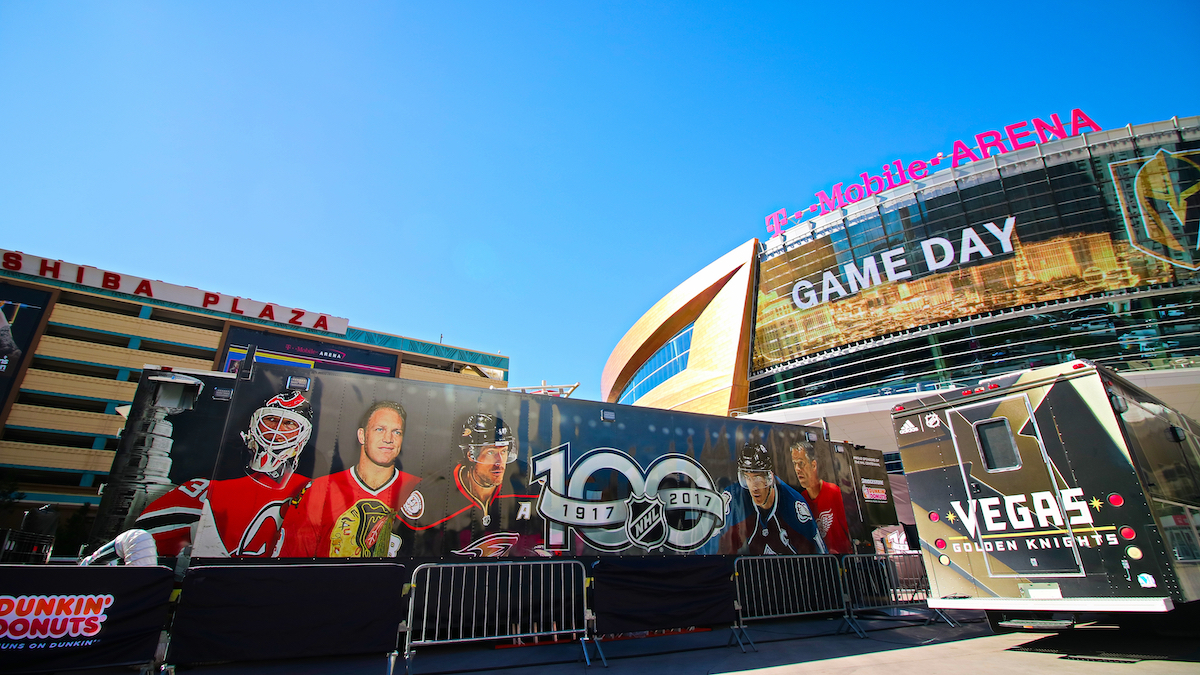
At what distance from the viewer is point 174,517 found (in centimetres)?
887

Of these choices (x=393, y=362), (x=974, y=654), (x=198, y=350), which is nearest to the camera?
(x=974, y=654)

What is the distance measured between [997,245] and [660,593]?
30737 millimetres

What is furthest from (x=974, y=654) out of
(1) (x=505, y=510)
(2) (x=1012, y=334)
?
(2) (x=1012, y=334)

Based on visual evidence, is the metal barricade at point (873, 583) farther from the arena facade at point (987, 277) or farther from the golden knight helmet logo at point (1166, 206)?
the golden knight helmet logo at point (1166, 206)

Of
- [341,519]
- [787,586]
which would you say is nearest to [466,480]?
[341,519]

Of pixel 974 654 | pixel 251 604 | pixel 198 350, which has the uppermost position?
pixel 198 350

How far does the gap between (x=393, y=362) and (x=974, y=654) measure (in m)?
60.1

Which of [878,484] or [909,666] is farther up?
[878,484]

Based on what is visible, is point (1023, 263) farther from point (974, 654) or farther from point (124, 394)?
point (124, 394)

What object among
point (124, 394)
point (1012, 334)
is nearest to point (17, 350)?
point (124, 394)

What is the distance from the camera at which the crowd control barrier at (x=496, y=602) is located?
662 cm

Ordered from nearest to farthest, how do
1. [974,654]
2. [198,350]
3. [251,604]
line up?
1. [251,604]
2. [974,654]
3. [198,350]

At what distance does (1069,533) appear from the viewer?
583cm

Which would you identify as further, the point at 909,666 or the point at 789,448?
the point at 789,448
